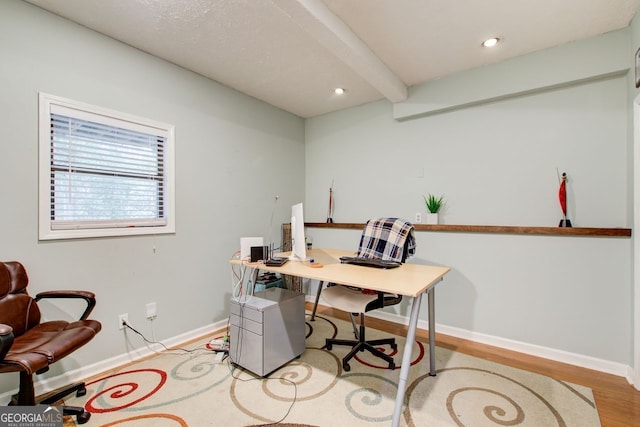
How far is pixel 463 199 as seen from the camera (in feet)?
9.03

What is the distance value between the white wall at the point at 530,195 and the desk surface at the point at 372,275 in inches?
39.3

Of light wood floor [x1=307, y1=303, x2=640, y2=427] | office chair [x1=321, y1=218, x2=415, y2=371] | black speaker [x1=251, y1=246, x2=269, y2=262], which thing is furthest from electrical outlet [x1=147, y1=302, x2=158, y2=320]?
light wood floor [x1=307, y1=303, x2=640, y2=427]

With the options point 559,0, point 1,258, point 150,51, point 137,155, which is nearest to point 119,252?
point 1,258

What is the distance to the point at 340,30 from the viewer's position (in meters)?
1.97

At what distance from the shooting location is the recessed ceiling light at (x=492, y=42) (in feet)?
7.10

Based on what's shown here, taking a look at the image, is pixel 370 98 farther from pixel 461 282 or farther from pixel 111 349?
pixel 111 349

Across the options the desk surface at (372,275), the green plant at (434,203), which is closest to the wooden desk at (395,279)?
the desk surface at (372,275)

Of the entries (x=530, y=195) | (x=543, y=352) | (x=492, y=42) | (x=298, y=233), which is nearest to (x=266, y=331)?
(x=298, y=233)

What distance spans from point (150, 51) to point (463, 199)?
10.0 feet

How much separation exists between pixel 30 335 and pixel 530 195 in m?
3.62

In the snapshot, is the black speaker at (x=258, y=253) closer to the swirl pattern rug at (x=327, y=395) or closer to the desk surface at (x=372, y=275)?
the desk surface at (x=372, y=275)

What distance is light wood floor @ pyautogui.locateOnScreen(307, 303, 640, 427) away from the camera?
1646 millimetres

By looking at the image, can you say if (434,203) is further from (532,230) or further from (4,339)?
(4,339)

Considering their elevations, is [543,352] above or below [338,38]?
below
